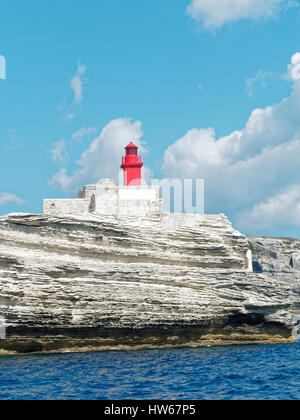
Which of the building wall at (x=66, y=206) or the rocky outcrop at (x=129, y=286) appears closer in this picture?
the rocky outcrop at (x=129, y=286)

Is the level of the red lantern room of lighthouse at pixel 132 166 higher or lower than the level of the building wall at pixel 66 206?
higher

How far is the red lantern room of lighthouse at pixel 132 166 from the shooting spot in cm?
3619

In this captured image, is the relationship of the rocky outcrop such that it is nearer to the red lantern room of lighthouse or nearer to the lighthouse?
the lighthouse

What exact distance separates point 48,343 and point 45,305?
6.59 feet

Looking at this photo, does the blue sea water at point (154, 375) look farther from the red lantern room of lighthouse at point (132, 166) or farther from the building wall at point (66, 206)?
the red lantern room of lighthouse at point (132, 166)

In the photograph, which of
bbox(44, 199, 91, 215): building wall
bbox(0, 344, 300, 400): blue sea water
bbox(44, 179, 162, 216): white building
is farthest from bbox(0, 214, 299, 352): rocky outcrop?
bbox(44, 199, 91, 215): building wall

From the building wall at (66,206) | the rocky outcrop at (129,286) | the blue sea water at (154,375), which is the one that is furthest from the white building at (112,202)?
the blue sea water at (154,375)

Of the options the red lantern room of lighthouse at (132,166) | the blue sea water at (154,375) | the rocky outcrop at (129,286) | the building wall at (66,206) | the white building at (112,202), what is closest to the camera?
the blue sea water at (154,375)

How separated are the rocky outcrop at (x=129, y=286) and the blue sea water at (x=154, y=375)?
1.64 m

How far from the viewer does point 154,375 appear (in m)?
18.4

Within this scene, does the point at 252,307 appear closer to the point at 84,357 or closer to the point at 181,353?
the point at 181,353

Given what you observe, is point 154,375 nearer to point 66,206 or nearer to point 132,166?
point 66,206

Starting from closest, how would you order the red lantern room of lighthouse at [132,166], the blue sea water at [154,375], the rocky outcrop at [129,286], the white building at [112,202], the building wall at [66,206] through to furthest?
1. the blue sea water at [154,375]
2. the rocky outcrop at [129,286]
3. the building wall at [66,206]
4. the white building at [112,202]
5. the red lantern room of lighthouse at [132,166]
